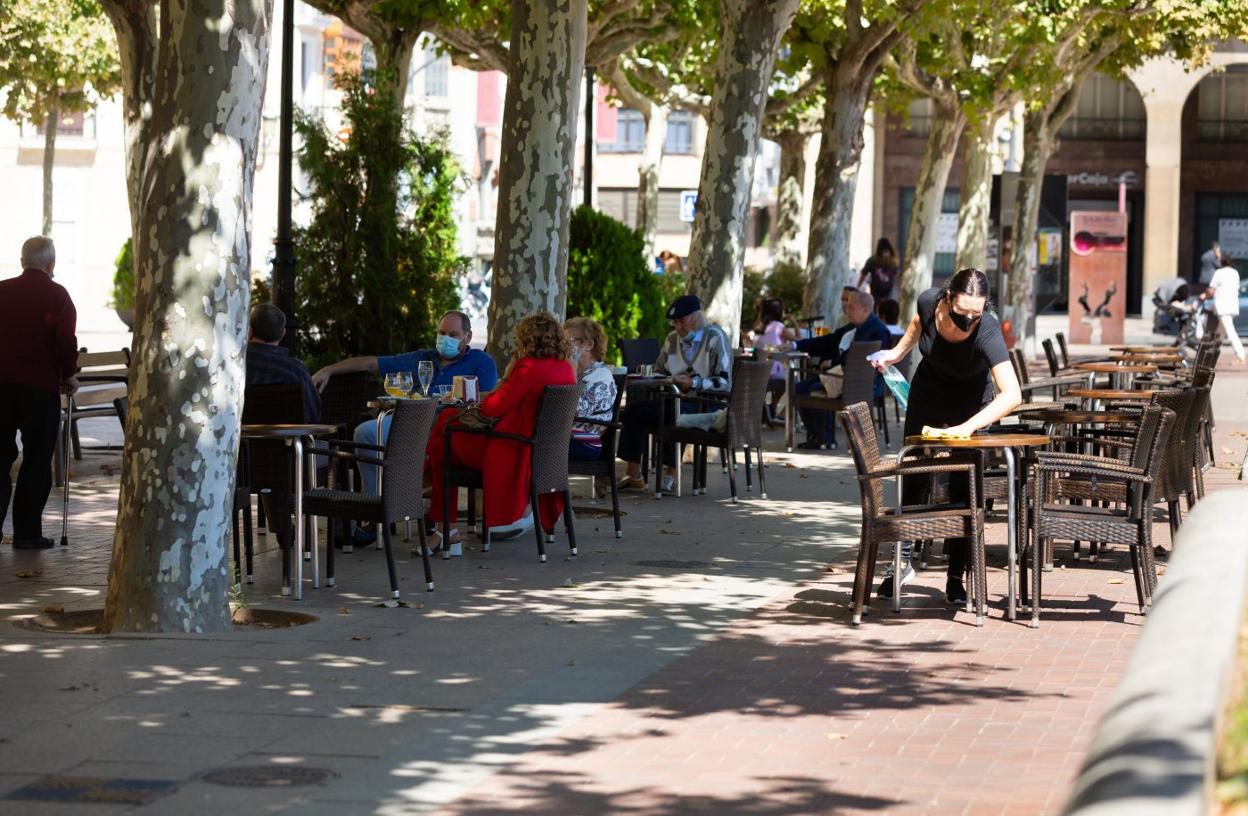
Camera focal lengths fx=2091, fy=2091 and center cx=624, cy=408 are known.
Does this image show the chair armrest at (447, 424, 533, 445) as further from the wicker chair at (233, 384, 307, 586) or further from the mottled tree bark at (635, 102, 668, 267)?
the mottled tree bark at (635, 102, 668, 267)

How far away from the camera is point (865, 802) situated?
615 cm

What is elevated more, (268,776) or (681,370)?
(681,370)

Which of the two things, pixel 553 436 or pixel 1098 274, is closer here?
pixel 553 436

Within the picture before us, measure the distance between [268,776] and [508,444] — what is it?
5473mm

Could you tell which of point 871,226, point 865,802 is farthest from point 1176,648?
point 871,226

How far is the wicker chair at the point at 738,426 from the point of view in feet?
48.3

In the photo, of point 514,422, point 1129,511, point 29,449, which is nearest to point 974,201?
point 514,422

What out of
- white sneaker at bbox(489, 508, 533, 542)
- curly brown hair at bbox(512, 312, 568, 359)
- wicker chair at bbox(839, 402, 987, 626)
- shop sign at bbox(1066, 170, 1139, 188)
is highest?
shop sign at bbox(1066, 170, 1139, 188)

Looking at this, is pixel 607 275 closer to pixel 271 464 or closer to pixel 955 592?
pixel 271 464

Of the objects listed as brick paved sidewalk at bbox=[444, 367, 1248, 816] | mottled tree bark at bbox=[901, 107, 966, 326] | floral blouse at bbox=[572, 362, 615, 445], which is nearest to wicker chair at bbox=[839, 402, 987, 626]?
brick paved sidewalk at bbox=[444, 367, 1248, 816]

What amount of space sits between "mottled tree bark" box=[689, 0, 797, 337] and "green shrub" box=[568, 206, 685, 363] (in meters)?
1.06

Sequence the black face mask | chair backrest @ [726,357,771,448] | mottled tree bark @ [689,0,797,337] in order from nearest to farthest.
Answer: the black face mask → chair backrest @ [726,357,771,448] → mottled tree bark @ [689,0,797,337]

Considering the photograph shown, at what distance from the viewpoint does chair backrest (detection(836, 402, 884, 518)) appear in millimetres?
9430

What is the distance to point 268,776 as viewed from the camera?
6.45m
